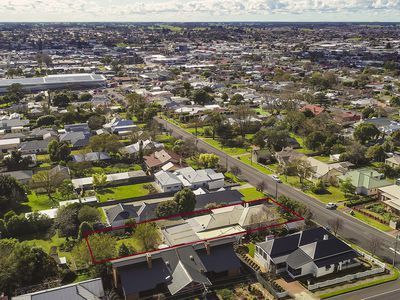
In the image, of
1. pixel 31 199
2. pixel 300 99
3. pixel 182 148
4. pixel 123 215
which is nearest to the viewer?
pixel 123 215

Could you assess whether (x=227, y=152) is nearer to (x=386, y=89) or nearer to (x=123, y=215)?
(x=123, y=215)

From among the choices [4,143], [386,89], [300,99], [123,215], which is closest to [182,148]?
[123,215]

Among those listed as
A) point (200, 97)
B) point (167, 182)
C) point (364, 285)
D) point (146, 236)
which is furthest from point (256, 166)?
point (200, 97)

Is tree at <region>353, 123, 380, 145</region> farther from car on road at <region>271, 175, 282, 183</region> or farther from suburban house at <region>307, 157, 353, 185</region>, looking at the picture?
car on road at <region>271, 175, 282, 183</region>

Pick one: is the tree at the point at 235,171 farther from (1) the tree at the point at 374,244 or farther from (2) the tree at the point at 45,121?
(2) the tree at the point at 45,121

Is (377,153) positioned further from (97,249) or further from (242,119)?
(97,249)

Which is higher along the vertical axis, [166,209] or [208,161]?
[166,209]
